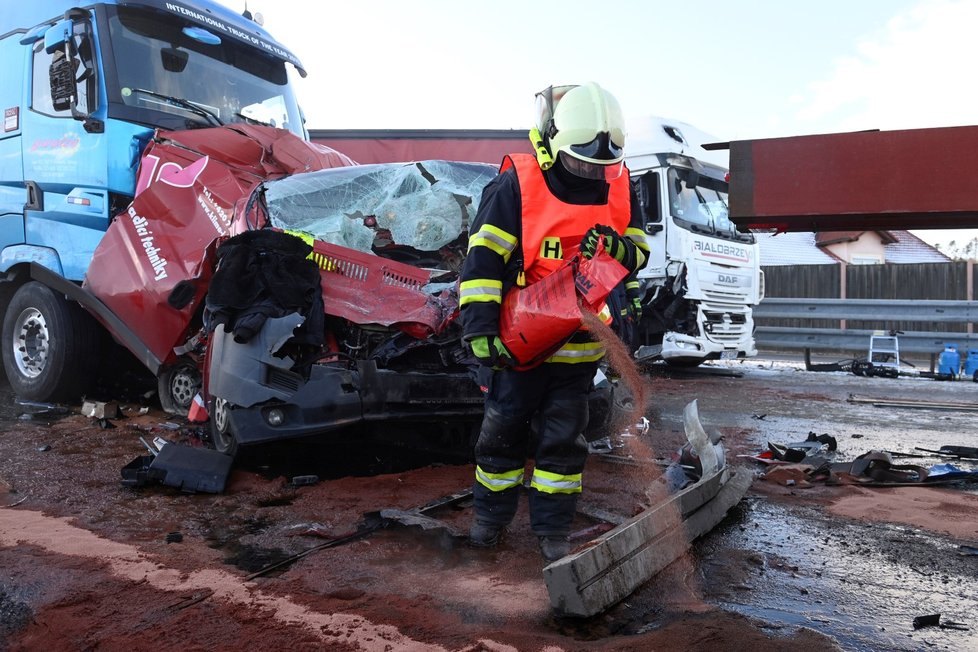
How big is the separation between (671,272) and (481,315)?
7.67 meters

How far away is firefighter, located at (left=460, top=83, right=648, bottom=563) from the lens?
3.08 metres

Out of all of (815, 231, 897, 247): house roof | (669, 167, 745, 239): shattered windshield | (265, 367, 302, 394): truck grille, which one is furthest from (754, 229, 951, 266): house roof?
(265, 367, 302, 394): truck grille

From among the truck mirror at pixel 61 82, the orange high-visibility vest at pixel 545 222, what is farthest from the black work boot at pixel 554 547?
the truck mirror at pixel 61 82

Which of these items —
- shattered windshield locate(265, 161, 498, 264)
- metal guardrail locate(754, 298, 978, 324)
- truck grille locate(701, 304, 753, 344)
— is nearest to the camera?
shattered windshield locate(265, 161, 498, 264)

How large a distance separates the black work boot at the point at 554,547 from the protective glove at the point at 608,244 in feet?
3.72

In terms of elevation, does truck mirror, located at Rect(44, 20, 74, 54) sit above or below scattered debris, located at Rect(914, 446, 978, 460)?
above

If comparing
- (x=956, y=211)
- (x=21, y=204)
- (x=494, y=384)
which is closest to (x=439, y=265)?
(x=494, y=384)

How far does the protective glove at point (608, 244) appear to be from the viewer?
3.04 metres

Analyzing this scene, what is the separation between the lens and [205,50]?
6.64 m

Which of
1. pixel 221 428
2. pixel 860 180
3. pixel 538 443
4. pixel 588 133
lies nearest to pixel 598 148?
pixel 588 133

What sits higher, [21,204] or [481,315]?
[21,204]

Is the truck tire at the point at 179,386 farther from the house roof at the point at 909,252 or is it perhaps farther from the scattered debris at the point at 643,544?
the house roof at the point at 909,252

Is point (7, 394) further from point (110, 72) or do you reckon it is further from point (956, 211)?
point (956, 211)

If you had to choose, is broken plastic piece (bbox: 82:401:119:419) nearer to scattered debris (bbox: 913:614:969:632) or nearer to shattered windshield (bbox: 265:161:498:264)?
shattered windshield (bbox: 265:161:498:264)
